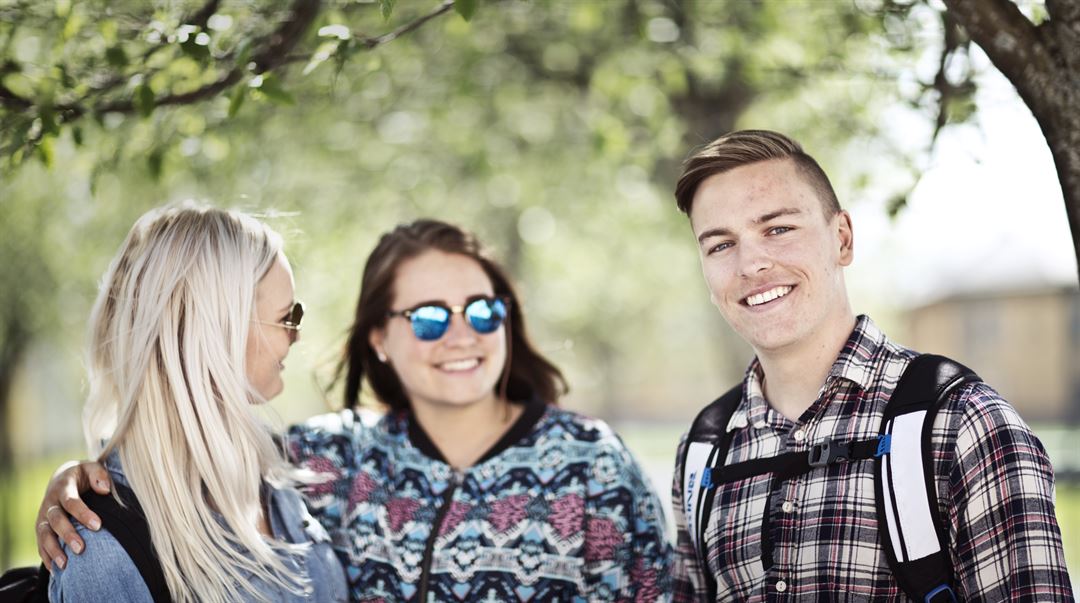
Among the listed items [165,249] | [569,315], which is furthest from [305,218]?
[569,315]

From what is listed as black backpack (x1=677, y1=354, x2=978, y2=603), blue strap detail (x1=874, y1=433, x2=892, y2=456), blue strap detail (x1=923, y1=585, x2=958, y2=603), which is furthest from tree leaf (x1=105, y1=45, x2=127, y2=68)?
blue strap detail (x1=923, y1=585, x2=958, y2=603)

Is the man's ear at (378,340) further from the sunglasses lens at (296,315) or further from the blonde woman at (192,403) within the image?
the blonde woman at (192,403)

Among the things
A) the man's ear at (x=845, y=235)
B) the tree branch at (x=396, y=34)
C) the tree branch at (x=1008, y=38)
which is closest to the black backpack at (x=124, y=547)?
the tree branch at (x=396, y=34)

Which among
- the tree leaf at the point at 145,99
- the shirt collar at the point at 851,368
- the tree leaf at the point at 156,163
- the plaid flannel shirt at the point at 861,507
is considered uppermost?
the tree leaf at the point at 156,163

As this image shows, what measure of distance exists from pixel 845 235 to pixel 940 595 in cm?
116

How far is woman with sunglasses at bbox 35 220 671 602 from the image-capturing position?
377 cm

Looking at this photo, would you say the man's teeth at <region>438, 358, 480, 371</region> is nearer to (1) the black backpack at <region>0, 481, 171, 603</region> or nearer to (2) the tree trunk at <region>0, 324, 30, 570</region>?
(1) the black backpack at <region>0, 481, 171, 603</region>

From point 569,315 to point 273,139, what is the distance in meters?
20.8

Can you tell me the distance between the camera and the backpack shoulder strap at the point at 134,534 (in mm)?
2873

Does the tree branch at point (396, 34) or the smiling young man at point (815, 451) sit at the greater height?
the tree branch at point (396, 34)

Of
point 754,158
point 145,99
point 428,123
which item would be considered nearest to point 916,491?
point 754,158

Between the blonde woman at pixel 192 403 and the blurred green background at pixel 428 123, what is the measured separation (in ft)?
1.34

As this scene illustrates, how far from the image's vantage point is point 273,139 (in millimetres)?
8875

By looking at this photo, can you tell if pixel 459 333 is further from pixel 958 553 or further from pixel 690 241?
pixel 690 241
